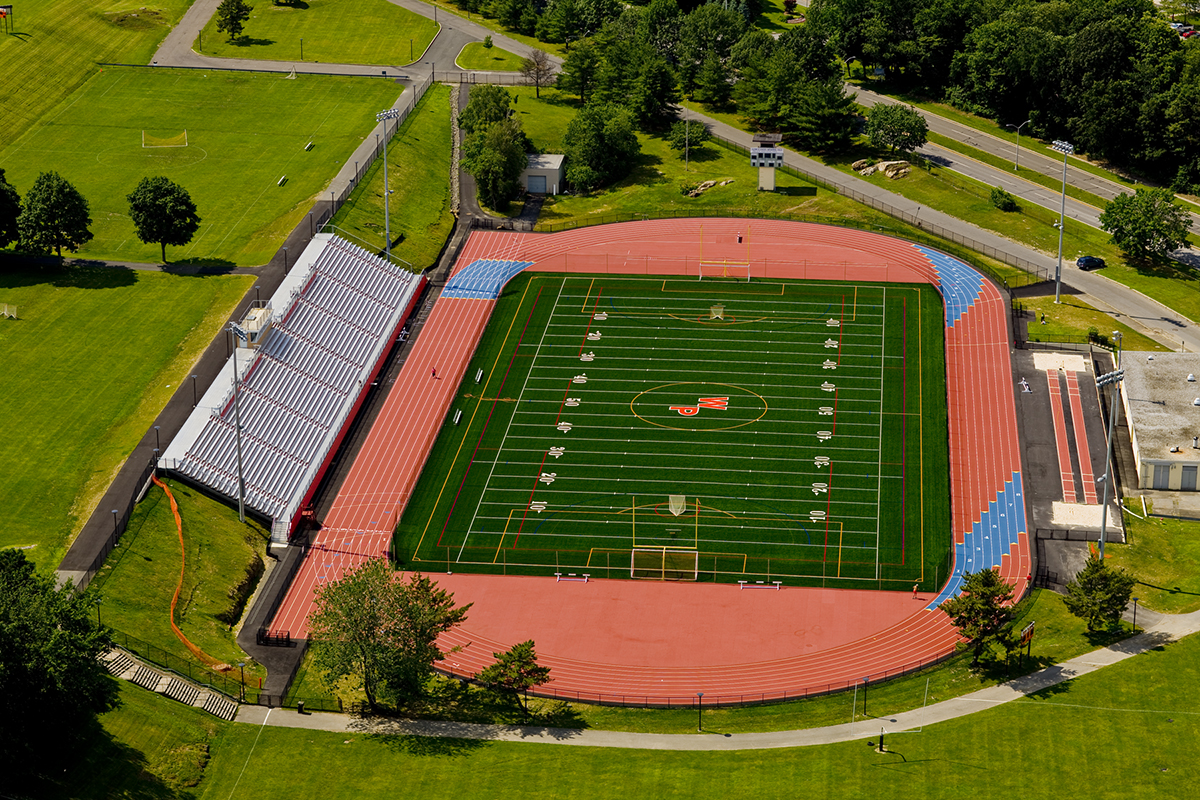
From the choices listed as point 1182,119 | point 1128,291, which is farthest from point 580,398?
point 1182,119

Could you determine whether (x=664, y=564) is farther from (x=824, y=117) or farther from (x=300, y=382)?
(x=824, y=117)

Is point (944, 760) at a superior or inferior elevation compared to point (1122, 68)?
inferior

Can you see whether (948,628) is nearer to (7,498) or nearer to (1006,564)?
(1006,564)

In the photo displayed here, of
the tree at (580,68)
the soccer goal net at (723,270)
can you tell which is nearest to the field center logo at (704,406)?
the soccer goal net at (723,270)

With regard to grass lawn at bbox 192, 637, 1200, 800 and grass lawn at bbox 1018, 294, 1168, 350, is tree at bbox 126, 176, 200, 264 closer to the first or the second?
grass lawn at bbox 192, 637, 1200, 800

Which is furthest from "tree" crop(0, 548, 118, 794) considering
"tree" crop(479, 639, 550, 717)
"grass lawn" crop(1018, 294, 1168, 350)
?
"grass lawn" crop(1018, 294, 1168, 350)

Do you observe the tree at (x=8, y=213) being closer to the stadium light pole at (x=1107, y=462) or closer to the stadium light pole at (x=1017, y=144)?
the stadium light pole at (x=1107, y=462)

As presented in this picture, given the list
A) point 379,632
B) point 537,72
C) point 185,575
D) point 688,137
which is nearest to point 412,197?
point 688,137

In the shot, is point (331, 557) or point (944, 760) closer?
point (944, 760)
